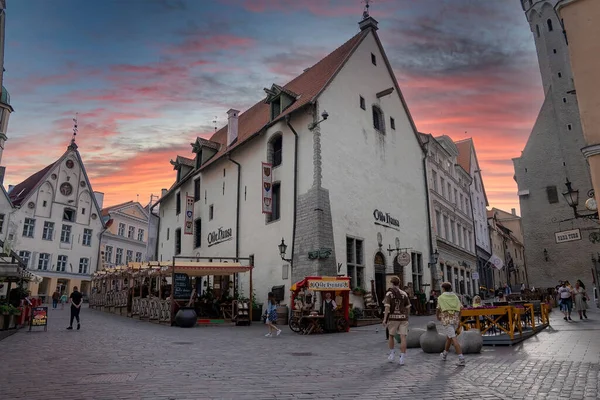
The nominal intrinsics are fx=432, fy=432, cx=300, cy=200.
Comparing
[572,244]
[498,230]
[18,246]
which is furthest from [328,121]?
[498,230]

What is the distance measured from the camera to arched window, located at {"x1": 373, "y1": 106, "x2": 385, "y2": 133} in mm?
26062

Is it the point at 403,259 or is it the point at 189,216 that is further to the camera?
the point at 189,216

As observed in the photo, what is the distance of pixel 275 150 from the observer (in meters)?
24.1

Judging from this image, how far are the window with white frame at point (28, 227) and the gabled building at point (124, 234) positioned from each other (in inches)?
316

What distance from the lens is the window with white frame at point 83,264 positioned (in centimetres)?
4588

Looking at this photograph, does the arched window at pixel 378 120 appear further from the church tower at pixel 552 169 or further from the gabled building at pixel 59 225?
the gabled building at pixel 59 225

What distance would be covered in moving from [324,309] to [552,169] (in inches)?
1338

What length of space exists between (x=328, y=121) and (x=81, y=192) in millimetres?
36235

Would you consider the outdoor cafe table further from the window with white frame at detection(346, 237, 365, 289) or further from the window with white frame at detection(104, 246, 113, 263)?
the window with white frame at detection(104, 246, 113, 263)

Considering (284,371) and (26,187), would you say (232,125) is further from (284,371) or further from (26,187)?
(26,187)

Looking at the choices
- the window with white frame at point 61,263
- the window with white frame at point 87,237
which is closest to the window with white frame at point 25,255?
the window with white frame at point 61,263

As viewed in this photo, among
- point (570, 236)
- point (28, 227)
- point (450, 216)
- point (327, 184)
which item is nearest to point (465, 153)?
point (450, 216)

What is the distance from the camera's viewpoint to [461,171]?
133 ft

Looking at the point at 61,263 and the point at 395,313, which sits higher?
the point at 61,263
